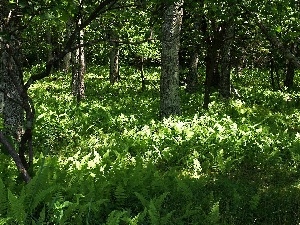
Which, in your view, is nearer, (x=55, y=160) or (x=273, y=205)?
(x=273, y=205)

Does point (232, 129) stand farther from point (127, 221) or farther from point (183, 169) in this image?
point (127, 221)

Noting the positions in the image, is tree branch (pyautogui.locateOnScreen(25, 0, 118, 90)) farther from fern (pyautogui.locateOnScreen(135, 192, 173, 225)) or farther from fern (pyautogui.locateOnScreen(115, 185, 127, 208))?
fern (pyautogui.locateOnScreen(135, 192, 173, 225))

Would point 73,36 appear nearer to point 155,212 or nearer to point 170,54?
point 155,212

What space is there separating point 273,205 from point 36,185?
3792mm

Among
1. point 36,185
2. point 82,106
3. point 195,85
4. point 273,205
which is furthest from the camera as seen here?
point 195,85

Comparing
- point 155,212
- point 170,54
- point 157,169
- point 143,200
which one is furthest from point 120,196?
point 170,54

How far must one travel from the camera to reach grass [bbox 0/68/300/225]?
224 inches

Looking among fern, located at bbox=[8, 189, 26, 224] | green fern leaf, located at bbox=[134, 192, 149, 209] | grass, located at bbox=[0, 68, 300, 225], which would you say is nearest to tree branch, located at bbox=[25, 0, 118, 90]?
grass, located at bbox=[0, 68, 300, 225]

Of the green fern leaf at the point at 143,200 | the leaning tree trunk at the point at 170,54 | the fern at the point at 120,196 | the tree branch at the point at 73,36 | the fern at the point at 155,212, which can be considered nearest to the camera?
the tree branch at the point at 73,36

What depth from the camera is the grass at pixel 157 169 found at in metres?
5.68

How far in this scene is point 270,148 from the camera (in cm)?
916

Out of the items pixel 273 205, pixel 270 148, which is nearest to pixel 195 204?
pixel 273 205

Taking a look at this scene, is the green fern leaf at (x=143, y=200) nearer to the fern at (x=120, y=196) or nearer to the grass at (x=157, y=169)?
the grass at (x=157, y=169)

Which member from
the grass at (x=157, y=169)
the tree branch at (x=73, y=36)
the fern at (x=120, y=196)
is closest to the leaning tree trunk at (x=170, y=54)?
the grass at (x=157, y=169)
